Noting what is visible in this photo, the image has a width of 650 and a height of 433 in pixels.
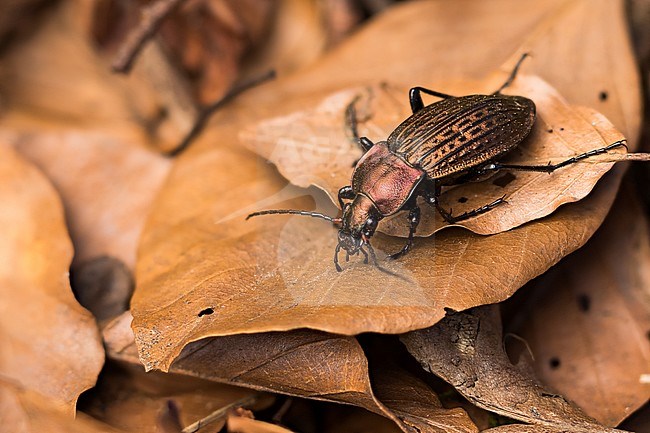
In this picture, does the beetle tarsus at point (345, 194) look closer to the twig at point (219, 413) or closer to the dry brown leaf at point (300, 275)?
the dry brown leaf at point (300, 275)

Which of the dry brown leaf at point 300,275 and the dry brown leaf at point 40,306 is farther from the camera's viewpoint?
the dry brown leaf at point 40,306

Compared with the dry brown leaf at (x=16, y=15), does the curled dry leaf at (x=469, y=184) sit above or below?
above

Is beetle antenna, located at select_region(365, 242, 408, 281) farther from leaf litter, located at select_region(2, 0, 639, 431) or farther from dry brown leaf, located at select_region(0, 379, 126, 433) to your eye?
dry brown leaf, located at select_region(0, 379, 126, 433)

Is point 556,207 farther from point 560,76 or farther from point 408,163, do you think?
point 560,76

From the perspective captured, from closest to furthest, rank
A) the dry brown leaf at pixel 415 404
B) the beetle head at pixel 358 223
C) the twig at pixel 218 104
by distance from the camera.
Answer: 1. the dry brown leaf at pixel 415 404
2. the beetle head at pixel 358 223
3. the twig at pixel 218 104


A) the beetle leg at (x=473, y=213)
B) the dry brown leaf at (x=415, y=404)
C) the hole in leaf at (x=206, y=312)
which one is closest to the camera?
the dry brown leaf at (x=415, y=404)

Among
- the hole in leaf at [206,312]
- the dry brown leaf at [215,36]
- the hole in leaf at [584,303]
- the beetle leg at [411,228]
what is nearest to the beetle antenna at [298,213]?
the beetle leg at [411,228]

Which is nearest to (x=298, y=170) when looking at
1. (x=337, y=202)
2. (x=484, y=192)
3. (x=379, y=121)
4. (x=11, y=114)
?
(x=337, y=202)

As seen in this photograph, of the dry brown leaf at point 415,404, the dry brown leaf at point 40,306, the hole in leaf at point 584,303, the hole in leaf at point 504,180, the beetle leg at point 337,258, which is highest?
the hole in leaf at point 504,180
